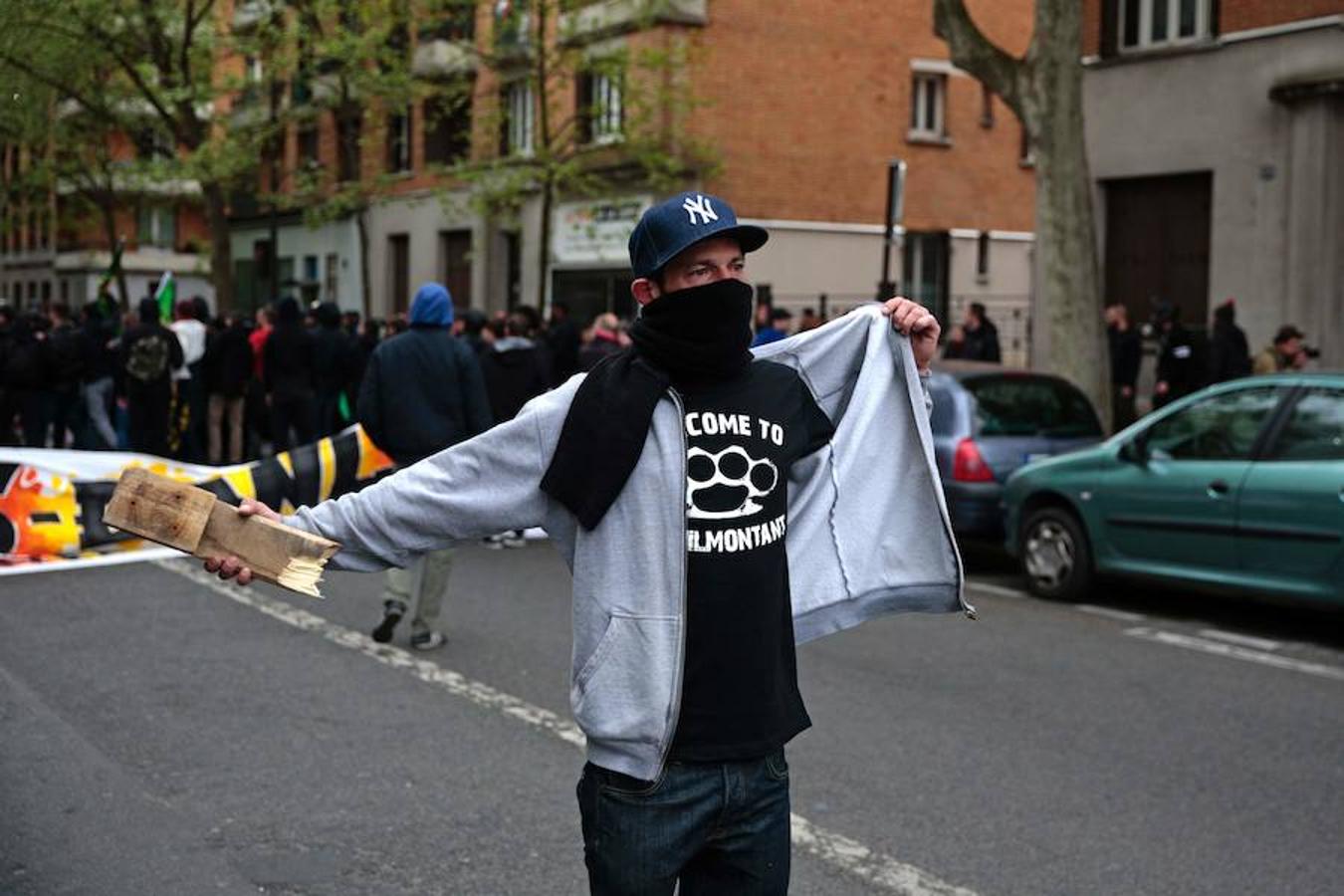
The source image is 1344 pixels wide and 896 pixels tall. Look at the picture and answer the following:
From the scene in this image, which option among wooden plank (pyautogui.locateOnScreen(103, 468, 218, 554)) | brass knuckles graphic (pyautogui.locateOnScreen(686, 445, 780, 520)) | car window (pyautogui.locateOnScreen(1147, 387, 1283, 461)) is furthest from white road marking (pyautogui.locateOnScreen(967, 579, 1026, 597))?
wooden plank (pyautogui.locateOnScreen(103, 468, 218, 554))

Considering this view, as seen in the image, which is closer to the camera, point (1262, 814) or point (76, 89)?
point (1262, 814)

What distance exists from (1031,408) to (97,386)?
36.1ft

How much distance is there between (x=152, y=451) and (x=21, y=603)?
763 cm

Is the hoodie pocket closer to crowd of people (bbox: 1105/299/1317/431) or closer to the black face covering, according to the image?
the black face covering

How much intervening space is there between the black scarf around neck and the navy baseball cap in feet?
0.24

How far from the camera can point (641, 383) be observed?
3064mm

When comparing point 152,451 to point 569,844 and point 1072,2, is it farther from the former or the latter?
point 569,844

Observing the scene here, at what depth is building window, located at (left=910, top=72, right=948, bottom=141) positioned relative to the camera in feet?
113

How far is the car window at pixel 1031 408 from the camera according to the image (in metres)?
12.8

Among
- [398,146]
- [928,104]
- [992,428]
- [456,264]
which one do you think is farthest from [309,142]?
[992,428]

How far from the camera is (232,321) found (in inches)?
762

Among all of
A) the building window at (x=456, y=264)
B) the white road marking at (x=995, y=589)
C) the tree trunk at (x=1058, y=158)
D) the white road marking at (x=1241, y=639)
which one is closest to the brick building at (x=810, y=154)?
the building window at (x=456, y=264)

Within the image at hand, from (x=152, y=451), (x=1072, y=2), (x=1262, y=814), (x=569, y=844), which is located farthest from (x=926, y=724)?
(x=152, y=451)

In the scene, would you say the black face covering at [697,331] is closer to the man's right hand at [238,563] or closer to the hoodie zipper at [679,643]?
the hoodie zipper at [679,643]
